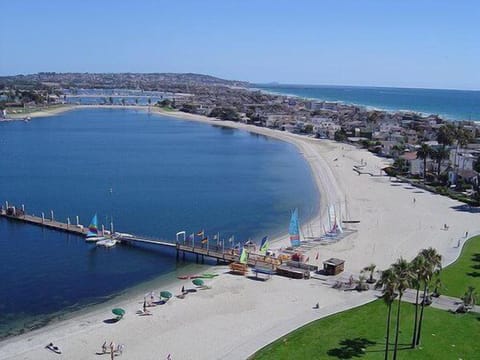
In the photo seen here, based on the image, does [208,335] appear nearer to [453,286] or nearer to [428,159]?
[453,286]

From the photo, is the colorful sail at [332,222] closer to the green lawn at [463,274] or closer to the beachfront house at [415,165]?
the green lawn at [463,274]

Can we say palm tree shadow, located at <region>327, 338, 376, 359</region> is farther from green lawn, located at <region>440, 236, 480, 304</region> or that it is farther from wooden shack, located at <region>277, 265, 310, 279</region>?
wooden shack, located at <region>277, 265, 310, 279</region>

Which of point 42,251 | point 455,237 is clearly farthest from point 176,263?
point 455,237

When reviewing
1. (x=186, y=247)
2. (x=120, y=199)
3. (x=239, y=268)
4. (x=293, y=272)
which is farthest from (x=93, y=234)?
(x=293, y=272)

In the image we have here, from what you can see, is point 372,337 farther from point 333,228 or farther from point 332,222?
point 332,222

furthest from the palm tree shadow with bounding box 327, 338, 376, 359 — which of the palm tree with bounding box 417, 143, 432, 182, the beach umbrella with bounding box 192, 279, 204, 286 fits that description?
the palm tree with bounding box 417, 143, 432, 182

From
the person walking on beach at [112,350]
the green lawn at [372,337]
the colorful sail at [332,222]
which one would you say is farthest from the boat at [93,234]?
the green lawn at [372,337]

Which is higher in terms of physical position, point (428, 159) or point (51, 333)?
point (428, 159)
